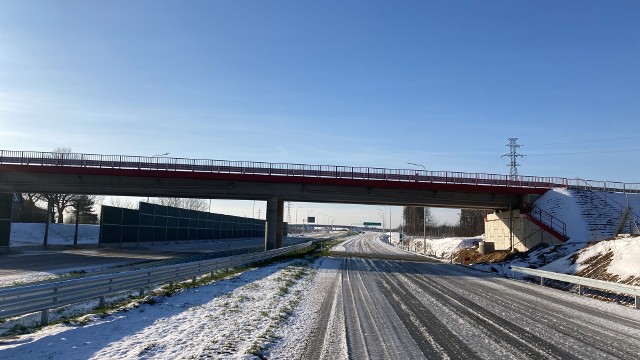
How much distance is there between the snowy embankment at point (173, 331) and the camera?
7.74 meters

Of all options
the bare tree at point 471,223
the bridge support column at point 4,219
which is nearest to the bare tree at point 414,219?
the bare tree at point 471,223

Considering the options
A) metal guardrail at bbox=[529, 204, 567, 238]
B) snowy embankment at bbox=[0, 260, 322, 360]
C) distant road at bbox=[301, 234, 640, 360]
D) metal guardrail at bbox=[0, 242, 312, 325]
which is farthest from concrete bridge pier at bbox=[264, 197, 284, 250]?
snowy embankment at bbox=[0, 260, 322, 360]

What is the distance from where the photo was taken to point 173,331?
31.2 feet

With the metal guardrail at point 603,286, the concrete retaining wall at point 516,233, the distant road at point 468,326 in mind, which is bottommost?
the distant road at point 468,326

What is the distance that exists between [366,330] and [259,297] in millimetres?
5745

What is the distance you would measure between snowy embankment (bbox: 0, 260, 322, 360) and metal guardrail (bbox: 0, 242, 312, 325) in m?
0.68

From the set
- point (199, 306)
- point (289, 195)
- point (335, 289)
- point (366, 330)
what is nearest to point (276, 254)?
→ point (289, 195)

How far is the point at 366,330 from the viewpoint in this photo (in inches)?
402

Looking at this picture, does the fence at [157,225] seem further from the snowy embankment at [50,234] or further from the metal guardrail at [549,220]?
the metal guardrail at [549,220]

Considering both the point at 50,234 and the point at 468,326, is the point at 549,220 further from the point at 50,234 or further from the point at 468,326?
the point at 50,234

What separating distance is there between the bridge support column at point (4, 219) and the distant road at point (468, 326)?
31.1 m

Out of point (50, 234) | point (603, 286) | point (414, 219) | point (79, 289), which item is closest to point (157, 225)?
point (50, 234)

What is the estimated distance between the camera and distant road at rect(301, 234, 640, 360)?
27.6 feet

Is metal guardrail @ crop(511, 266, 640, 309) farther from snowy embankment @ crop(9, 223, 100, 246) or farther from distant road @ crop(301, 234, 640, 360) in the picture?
snowy embankment @ crop(9, 223, 100, 246)
